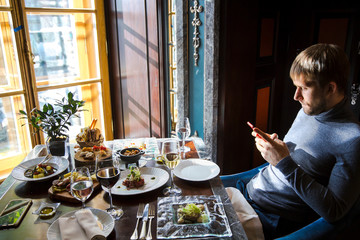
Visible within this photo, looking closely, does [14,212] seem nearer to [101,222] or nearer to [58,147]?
[101,222]

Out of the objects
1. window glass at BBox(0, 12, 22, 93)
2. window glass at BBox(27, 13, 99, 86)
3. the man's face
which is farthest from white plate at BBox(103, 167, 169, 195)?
window glass at BBox(27, 13, 99, 86)

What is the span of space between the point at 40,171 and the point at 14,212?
271mm

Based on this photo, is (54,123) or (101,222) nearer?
(101,222)

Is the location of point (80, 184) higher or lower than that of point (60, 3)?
lower

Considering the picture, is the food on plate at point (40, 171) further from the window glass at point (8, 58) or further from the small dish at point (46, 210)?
the window glass at point (8, 58)

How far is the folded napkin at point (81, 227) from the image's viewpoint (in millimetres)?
936

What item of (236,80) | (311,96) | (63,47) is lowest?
(236,80)

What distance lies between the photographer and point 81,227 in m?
0.98

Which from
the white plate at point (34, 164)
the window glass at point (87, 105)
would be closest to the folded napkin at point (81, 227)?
the white plate at point (34, 164)

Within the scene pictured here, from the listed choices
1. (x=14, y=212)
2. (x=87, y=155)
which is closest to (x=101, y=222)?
(x=14, y=212)

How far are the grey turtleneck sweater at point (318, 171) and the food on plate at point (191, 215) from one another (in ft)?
1.17

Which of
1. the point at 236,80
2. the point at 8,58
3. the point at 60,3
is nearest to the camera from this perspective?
the point at 236,80

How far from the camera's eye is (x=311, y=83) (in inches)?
46.9

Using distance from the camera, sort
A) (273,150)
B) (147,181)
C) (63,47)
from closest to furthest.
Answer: (273,150), (147,181), (63,47)
